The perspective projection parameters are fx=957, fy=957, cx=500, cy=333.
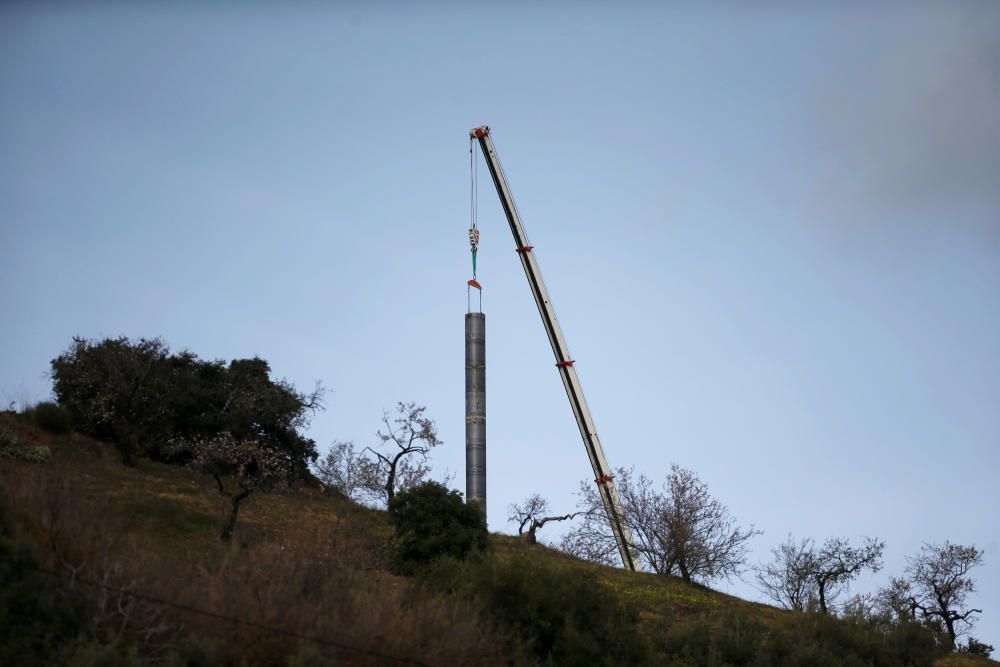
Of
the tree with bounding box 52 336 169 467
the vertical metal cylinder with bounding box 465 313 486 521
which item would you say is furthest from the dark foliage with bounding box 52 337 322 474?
the vertical metal cylinder with bounding box 465 313 486 521

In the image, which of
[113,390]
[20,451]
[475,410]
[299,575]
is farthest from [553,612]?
[113,390]

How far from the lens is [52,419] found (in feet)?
173

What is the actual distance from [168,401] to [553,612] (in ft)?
118

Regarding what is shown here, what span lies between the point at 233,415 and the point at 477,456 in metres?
16.9

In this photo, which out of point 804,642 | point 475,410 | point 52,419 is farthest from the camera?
point 52,419

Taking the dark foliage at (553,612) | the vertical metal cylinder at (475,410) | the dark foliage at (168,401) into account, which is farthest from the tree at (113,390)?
the dark foliage at (553,612)

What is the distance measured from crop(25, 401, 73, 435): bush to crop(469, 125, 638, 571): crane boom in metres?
27.5

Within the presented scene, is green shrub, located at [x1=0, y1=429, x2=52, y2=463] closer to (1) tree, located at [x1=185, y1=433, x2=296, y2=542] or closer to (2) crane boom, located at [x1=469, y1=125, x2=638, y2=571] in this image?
(1) tree, located at [x1=185, y1=433, x2=296, y2=542]

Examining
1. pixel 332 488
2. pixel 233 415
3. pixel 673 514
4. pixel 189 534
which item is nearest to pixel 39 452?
pixel 189 534

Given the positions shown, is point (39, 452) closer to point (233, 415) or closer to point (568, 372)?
point (233, 415)

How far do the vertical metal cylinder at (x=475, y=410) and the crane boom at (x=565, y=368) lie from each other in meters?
5.50

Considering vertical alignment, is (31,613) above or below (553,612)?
below

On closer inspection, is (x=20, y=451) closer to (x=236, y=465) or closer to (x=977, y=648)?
(x=236, y=465)

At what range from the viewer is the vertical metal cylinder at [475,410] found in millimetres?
50938
